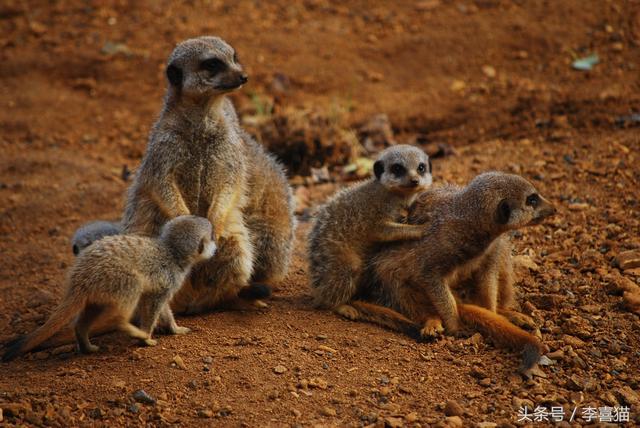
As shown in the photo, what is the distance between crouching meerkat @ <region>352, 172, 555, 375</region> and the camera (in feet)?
14.8

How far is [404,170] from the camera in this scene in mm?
4969

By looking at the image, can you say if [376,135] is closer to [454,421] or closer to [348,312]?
[348,312]

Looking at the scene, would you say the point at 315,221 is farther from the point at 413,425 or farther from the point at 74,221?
the point at 74,221

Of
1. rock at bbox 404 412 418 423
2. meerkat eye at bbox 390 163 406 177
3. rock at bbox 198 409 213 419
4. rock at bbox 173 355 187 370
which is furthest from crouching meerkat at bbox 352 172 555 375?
rock at bbox 198 409 213 419

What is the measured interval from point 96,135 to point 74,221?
2.25 metres

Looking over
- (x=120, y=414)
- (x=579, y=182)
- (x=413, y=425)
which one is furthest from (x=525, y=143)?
(x=120, y=414)

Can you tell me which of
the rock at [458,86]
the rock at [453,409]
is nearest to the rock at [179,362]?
the rock at [453,409]

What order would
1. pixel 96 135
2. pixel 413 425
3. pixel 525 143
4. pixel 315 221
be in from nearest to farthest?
pixel 413 425 → pixel 315 221 → pixel 525 143 → pixel 96 135

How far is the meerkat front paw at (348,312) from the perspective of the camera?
4918 millimetres

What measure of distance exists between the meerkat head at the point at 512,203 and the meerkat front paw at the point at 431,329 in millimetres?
698

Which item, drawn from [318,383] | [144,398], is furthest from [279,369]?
[144,398]

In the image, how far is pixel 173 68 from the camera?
479cm

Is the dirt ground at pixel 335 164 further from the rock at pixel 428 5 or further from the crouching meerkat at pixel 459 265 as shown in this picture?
the crouching meerkat at pixel 459 265

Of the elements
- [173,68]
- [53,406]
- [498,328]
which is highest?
[173,68]
